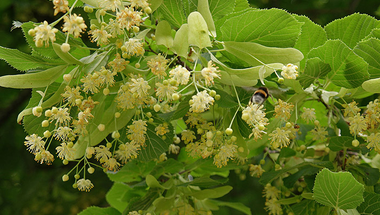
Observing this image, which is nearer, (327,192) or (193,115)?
(327,192)

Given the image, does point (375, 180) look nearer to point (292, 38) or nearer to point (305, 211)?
point (305, 211)

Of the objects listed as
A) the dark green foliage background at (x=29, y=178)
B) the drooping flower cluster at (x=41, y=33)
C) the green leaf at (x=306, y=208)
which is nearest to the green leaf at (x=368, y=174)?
the green leaf at (x=306, y=208)

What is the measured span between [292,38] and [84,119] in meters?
0.50

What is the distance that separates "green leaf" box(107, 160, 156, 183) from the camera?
125 centimetres

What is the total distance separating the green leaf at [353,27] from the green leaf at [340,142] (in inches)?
10.4

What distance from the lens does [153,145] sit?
104 centimetres

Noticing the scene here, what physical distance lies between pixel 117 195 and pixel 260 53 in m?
0.89

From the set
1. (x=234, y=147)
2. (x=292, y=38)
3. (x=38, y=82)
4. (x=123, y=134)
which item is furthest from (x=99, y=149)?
(x=292, y=38)

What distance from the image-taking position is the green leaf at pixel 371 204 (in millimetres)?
939

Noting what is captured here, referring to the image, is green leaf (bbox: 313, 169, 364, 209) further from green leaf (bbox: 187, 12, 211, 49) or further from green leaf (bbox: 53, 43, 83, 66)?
green leaf (bbox: 53, 43, 83, 66)

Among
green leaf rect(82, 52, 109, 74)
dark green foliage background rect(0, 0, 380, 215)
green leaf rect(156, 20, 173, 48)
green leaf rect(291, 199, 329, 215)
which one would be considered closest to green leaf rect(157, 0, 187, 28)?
green leaf rect(156, 20, 173, 48)

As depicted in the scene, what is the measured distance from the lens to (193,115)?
99cm

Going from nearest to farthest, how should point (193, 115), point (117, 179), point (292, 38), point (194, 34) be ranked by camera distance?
point (194, 34)
point (292, 38)
point (193, 115)
point (117, 179)

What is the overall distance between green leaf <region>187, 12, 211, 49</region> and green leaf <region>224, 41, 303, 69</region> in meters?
0.08
